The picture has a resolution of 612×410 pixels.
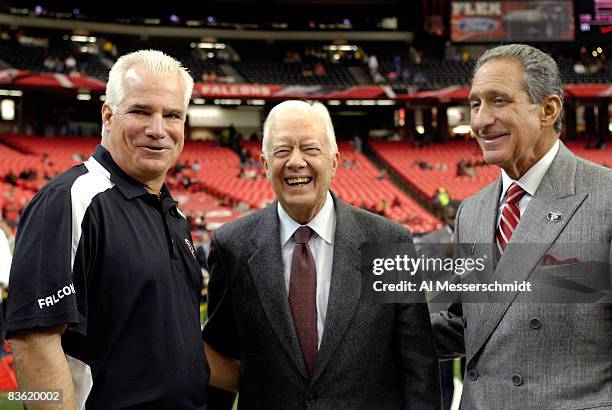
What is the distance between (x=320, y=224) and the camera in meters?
2.60

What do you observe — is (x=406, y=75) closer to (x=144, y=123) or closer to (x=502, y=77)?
(x=502, y=77)

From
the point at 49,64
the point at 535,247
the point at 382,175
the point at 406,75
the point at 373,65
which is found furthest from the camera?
the point at 373,65

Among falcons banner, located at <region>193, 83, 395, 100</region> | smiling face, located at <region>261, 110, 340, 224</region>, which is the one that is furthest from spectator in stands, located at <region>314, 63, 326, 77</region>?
smiling face, located at <region>261, 110, 340, 224</region>

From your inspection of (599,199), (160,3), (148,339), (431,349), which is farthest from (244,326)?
(160,3)

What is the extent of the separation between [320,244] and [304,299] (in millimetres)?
250

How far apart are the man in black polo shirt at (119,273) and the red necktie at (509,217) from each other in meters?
1.16

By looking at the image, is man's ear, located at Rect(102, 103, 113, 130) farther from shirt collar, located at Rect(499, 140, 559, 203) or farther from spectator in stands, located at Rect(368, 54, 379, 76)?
spectator in stands, located at Rect(368, 54, 379, 76)

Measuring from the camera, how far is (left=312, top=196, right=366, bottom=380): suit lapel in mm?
2412

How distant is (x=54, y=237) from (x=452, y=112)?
31881 mm

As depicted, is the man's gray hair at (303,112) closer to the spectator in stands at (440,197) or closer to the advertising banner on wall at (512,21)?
the spectator in stands at (440,197)

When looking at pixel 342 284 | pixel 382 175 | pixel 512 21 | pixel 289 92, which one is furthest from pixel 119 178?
pixel 512 21

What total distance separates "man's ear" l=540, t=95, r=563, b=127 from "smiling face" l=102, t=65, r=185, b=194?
1.33 m

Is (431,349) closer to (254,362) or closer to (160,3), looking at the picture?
(254,362)

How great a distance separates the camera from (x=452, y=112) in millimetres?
32375
